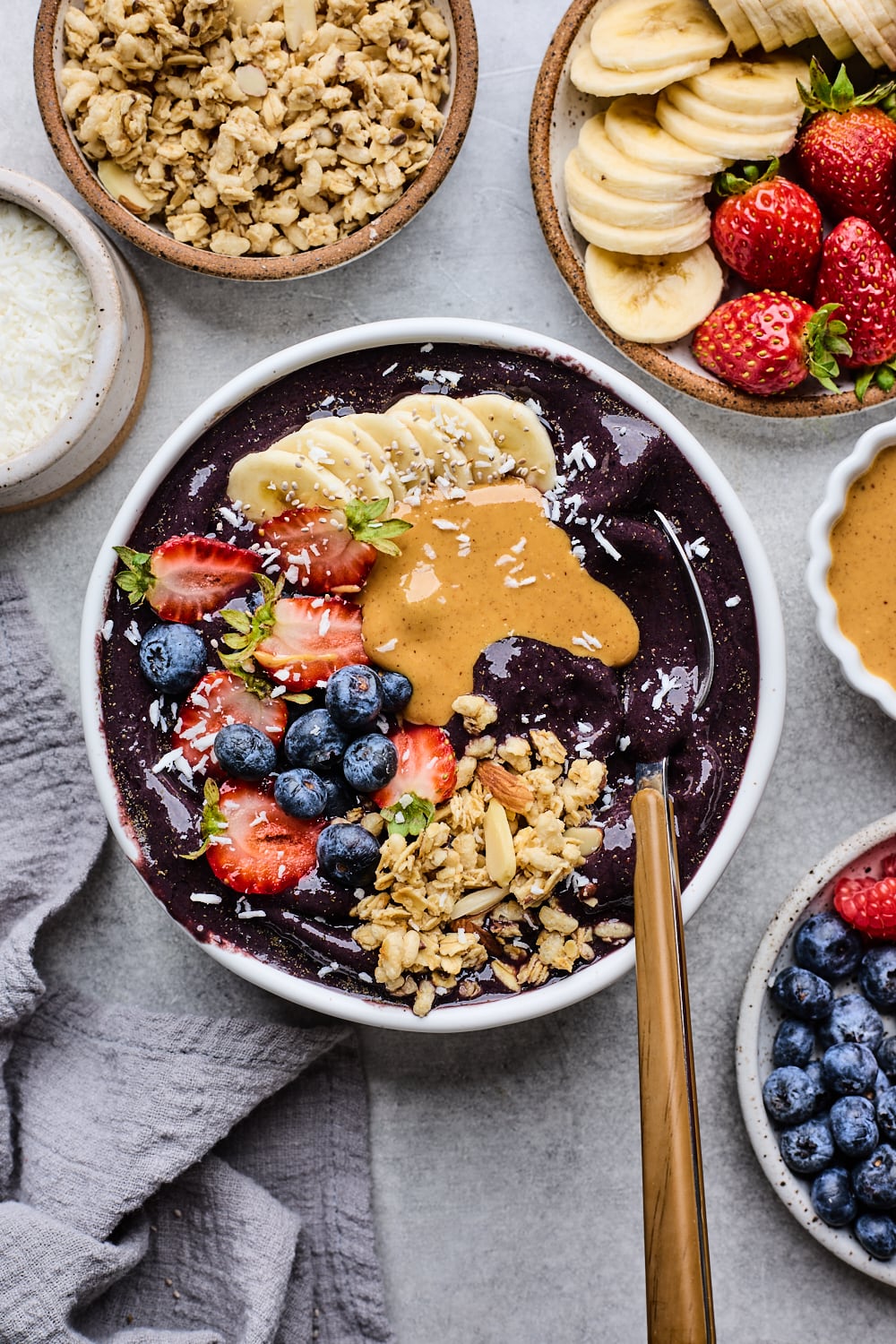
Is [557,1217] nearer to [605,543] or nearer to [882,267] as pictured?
[605,543]

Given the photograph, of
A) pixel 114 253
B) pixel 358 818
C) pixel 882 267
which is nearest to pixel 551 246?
pixel 882 267

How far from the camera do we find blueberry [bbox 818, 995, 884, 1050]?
2176 millimetres

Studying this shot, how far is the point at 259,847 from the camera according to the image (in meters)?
2.03

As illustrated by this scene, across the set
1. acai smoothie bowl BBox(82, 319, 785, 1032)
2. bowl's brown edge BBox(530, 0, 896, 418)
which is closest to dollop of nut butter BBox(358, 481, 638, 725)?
acai smoothie bowl BBox(82, 319, 785, 1032)

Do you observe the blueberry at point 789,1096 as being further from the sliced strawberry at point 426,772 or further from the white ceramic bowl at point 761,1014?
the sliced strawberry at point 426,772

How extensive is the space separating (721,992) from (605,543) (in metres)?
0.98

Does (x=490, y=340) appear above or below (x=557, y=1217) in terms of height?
above

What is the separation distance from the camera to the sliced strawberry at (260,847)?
2023 mm

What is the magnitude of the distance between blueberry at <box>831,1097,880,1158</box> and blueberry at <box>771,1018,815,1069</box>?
0.33 ft

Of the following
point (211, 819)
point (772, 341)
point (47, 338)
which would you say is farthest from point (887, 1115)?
point (47, 338)

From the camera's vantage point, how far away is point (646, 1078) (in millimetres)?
1441

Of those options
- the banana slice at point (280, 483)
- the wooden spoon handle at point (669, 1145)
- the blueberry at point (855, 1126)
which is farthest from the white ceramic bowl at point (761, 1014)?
the banana slice at point (280, 483)

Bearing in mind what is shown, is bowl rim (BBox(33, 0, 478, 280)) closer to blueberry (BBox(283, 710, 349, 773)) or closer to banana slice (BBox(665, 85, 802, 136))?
banana slice (BBox(665, 85, 802, 136))

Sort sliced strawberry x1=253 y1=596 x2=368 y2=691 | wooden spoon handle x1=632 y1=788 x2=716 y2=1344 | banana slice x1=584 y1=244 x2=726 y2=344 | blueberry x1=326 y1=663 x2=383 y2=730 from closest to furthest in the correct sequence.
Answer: wooden spoon handle x1=632 y1=788 x2=716 y2=1344 < blueberry x1=326 y1=663 x2=383 y2=730 < sliced strawberry x1=253 y1=596 x2=368 y2=691 < banana slice x1=584 y1=244 x2=726 y2=344
